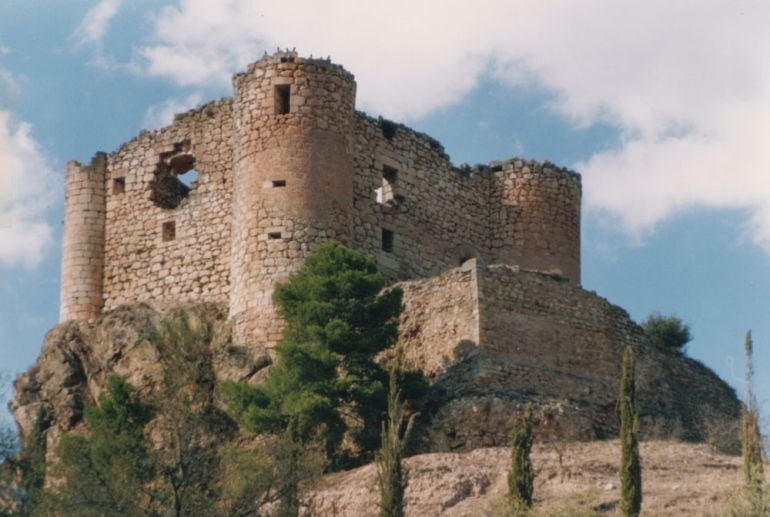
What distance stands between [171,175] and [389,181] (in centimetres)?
462

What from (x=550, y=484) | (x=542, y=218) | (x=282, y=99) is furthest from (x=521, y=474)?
(x=542, y=218)

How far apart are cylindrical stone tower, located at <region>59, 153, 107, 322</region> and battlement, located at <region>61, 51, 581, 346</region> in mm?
29

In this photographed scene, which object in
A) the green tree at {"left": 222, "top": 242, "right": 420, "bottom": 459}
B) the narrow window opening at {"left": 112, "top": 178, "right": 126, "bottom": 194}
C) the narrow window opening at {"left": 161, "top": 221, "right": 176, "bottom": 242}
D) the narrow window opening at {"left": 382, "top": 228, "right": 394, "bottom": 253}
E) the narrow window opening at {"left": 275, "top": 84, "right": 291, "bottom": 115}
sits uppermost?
the narrow window opening at {"left": 275, "top": 84, "right": 291, "bottom": 115}

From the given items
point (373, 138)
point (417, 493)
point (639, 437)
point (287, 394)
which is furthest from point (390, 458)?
point (373, 138)

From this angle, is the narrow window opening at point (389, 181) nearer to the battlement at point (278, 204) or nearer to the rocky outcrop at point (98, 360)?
the battlement at point (278, 204)

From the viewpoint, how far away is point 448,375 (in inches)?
1302

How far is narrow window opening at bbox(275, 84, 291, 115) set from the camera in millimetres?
36625

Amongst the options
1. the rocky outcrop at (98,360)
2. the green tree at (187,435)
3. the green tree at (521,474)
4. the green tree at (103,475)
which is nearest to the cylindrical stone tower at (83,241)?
the rocky outcrop at (98,360)

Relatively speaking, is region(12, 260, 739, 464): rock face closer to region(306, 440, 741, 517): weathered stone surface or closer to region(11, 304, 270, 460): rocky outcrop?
region(11, 304, 270, 460): rocky outcrop

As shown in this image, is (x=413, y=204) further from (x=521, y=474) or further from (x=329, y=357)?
(x=521, y=474)

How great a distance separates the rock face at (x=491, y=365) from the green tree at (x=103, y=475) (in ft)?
14.5

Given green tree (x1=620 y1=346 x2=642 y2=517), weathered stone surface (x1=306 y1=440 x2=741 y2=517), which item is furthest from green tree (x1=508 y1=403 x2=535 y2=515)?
green tree (x1=620 y1=346 x2=642 y2=517)

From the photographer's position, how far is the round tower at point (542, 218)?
40125 millimetres

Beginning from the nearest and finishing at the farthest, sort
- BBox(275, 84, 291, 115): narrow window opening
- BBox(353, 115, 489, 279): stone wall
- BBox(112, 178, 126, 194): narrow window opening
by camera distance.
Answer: BBox(275, 84, 291, 115): narrow window opening, BBox(353, 115, 489, 279): stone wall, BBox(112, 178, 126, 194): narrow window opening
